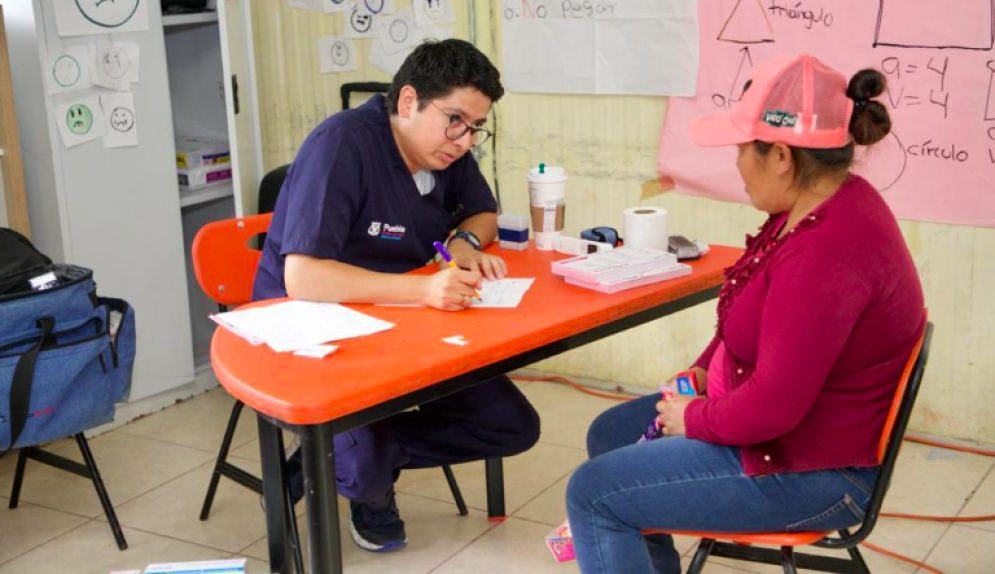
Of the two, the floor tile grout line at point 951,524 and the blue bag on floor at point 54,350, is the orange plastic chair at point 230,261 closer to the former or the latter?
the blue bag on floor at point 54,350

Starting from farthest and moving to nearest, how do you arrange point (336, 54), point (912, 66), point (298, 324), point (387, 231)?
1. point (336, 54)
2. point (912, 66)
3. point (387, 231)
4. point (298, 324)

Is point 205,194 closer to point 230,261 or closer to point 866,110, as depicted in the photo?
point 230,261

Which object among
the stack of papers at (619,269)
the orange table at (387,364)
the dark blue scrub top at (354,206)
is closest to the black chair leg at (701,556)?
the orange table at (387,364)

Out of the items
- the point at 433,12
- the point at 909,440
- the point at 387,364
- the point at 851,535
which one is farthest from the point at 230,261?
the point at 909,440

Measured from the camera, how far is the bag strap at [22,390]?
2500 millimetres

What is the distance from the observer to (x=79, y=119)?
11.0ft

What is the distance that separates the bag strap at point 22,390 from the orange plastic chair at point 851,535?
4.91 ft

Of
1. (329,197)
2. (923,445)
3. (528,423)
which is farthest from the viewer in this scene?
(923,445)

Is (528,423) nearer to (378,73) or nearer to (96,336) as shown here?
(96,336)

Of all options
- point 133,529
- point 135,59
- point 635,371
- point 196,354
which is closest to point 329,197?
point 133,529

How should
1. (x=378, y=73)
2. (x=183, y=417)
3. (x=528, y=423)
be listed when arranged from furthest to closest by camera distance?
(x=378, y=73) < (x=183, y=417) < (x=528, y=423)

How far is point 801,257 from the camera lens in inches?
65.7

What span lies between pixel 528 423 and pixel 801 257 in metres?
1.09

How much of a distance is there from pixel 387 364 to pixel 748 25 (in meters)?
1.91
